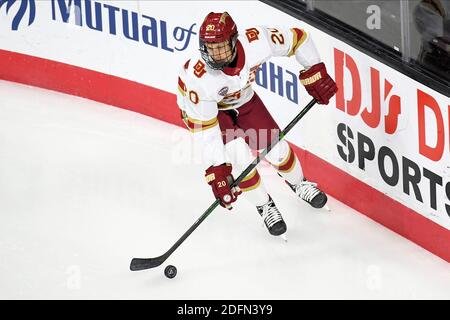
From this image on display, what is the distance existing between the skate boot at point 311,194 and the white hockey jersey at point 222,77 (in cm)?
65

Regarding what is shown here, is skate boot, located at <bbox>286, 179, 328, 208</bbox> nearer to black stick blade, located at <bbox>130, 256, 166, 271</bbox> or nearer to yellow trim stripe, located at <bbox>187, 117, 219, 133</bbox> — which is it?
yellow trim stripe, located at <bbox>187, 117, 219, 133</bbox>

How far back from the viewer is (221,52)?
561cm

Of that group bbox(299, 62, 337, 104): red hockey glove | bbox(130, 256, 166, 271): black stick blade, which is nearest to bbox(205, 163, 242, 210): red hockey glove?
bbox(130, 256, 166, 271): black stick blade

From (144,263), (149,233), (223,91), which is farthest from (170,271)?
(223,91)

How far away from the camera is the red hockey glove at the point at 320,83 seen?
→ 589 cm

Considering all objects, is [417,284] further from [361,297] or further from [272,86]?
[272,86]

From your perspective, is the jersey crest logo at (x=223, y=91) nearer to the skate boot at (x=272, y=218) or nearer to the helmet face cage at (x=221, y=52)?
the helmet face cage at (x=221, y=52)

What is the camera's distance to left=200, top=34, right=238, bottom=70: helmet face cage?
5590 millimetres

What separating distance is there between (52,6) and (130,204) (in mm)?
1634

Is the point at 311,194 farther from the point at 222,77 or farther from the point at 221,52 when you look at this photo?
the point at 221,52

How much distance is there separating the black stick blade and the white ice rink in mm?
42

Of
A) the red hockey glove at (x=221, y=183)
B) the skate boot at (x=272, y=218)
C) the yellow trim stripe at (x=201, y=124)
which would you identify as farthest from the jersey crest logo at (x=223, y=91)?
the skate boot at (x=272, y=218)

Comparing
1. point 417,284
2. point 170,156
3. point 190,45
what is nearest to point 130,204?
point 170,156

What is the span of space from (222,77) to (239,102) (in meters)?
0.33
